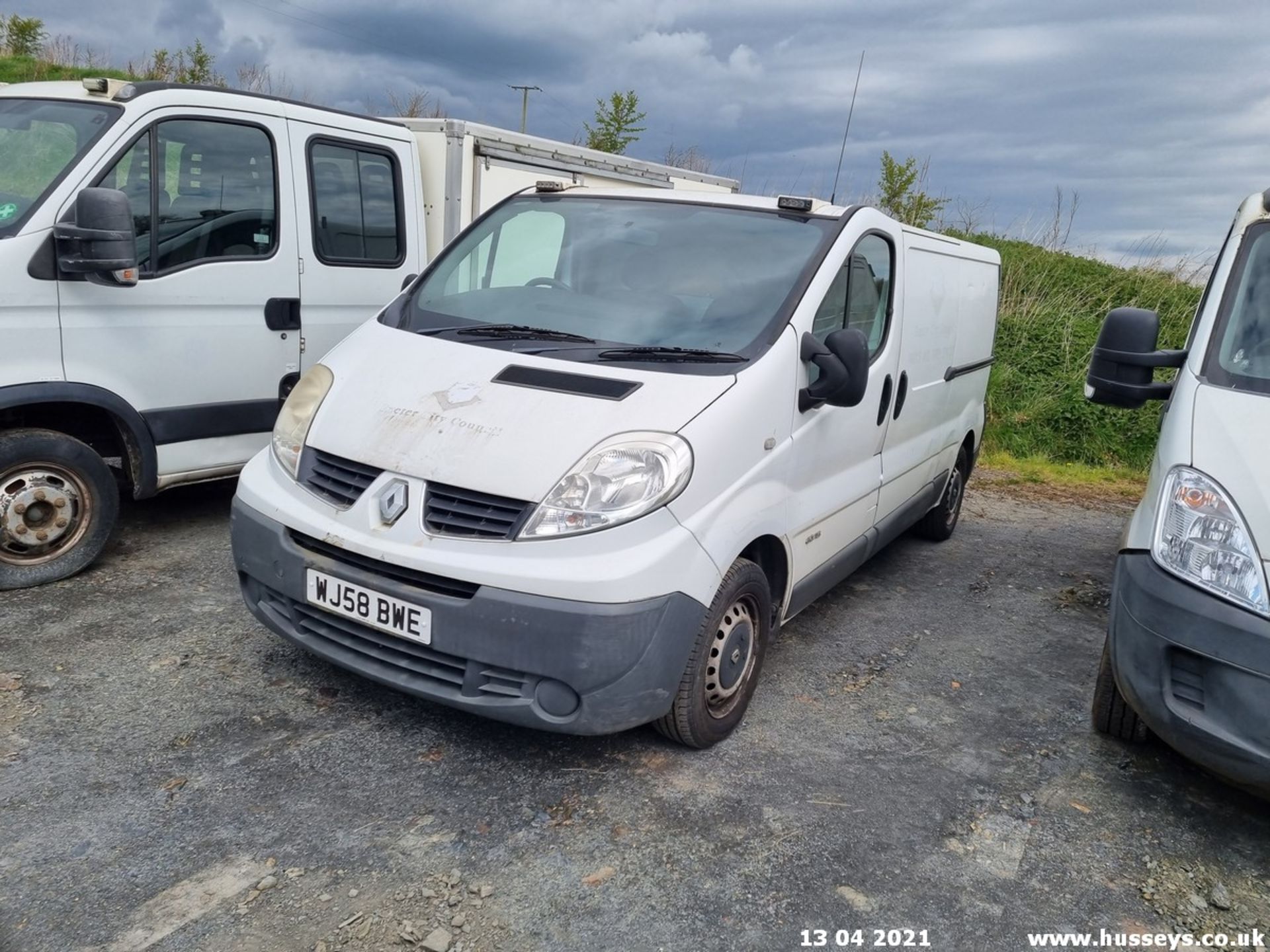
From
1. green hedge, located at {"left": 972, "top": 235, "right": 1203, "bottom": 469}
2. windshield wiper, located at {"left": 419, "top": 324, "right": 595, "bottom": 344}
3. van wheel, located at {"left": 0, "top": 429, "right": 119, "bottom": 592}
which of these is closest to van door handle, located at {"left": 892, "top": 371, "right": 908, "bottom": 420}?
windshield wiper, located at {"left": 419, "top": 324, "right": 595, "bottom": 344}

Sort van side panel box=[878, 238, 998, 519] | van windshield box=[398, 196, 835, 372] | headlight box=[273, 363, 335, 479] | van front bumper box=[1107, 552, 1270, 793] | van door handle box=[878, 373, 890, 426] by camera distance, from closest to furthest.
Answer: van front bumper box=[1107, 552, 1270, 793]
headlight box=[273, 363, 335, 479]
van windshield box=[398, 196, 835, 372]
van door handle box=[878, 373, 890, 426]
van side panel box=[878, 238, 998, 519]

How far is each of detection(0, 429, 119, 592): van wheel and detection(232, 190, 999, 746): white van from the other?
51.7 inches

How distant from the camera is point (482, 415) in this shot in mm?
3086

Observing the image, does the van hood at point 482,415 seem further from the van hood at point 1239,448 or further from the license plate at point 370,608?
the van hood at point 1239,448

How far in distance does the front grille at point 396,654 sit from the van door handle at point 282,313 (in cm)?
198

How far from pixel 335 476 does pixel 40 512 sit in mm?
1938

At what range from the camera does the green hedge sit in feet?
31.7

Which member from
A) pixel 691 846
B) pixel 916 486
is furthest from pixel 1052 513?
pixel 691 846

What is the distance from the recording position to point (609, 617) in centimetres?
276

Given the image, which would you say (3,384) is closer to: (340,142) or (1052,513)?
(340,142)

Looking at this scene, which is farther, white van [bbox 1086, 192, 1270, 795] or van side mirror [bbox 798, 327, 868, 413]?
van side mirror [bbox 798, 327, 868, 413]

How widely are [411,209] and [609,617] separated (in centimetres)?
361

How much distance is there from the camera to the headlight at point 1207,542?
106 inches

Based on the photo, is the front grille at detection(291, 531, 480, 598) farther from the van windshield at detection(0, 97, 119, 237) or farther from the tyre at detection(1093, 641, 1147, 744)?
the tyre at detection(1093, 641, 1147, 744)
